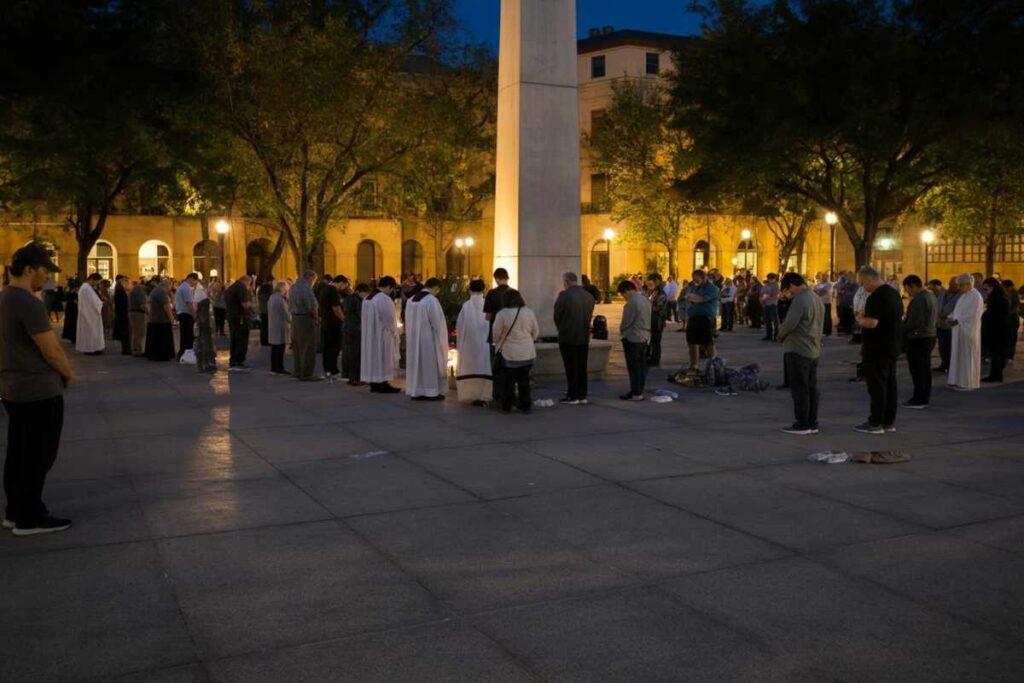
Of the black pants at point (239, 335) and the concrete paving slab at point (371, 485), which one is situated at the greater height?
the black pants at point (239, 335)

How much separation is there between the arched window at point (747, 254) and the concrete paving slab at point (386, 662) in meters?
56.4

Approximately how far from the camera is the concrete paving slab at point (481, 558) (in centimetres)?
550

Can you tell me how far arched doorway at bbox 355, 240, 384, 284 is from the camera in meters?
58.0

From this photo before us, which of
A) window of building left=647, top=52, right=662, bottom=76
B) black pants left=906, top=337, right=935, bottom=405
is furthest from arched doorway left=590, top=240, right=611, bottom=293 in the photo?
black pants left=906, top=337, right=935, bottom=405

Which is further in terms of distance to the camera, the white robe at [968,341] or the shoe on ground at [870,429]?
the white robe at [968,341]

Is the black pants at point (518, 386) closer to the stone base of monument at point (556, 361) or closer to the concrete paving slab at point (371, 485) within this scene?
the stone base of monument at point (556, 361)

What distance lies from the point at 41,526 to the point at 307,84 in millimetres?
20441

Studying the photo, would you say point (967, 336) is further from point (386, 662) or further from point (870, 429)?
point (386, 662)

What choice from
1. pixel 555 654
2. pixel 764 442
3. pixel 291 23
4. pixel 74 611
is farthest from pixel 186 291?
pixel 555 654

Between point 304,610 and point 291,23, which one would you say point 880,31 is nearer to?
point 291,23

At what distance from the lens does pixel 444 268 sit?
189ft

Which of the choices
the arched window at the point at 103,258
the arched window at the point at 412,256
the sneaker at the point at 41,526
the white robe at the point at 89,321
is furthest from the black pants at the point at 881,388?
the arched window at the point at 412,256

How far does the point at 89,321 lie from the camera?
21656mm

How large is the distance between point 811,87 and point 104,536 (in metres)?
23.3
